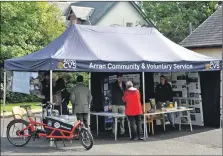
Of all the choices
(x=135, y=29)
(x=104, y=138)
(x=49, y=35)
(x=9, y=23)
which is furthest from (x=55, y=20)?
(x=104, y=138)

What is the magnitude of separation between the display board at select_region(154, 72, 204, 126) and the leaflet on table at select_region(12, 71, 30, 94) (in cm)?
444

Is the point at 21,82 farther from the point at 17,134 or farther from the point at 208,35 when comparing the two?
the point at 208,35

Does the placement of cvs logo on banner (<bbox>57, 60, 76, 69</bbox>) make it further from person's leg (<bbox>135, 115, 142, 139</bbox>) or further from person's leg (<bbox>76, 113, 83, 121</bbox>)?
person's leg (<bbox>135, 115, 142, 139</bbox>)

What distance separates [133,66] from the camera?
496 inches

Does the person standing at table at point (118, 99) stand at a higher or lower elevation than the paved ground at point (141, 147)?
higher

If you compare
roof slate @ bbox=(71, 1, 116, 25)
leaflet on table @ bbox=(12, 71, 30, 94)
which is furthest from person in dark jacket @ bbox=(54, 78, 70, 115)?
roof slate @ bbox=(71, 1, 116, 25)

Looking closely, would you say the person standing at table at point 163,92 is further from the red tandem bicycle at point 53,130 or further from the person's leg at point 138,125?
the red tandem bicycle at point 53,130

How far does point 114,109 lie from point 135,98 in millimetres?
1113

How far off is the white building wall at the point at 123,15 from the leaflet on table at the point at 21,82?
123 feet

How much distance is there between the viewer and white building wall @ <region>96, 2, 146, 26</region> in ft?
168

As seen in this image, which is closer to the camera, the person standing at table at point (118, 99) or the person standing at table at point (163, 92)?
the person standing at table at point (118, 99)

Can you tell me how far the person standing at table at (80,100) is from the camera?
1230 centimetres

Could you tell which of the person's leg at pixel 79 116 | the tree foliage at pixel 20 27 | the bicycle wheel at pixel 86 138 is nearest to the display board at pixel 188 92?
the person's leg at pixel 79 116

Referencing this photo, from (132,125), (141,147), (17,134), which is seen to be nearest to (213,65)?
(132,125)
